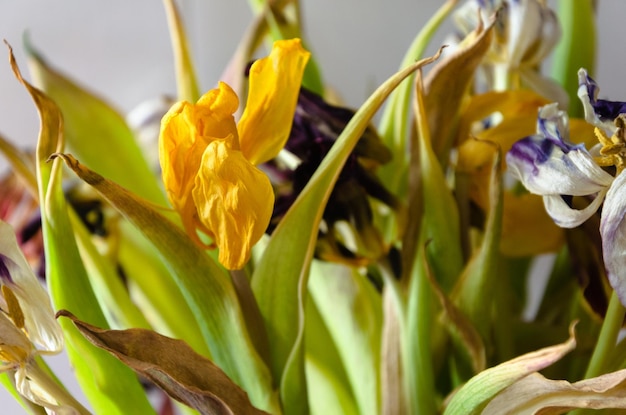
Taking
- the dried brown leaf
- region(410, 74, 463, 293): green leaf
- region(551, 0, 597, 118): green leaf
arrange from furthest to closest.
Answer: region(551, 0, 597, 118): green leaf → region(410, 74, 463, 293): green leaf → the dried brown leaf

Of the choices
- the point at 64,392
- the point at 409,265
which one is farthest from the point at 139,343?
the point at 409,265

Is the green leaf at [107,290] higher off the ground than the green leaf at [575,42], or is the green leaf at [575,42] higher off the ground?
the green leaf at [575,42]

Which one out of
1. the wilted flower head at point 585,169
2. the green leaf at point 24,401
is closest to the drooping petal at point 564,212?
the wilted flower head at point 585,169

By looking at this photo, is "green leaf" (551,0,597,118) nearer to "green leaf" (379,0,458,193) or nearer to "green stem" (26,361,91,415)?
"green leaf" (379,0,458,193)

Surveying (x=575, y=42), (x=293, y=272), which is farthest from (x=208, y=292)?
(x=575, y=42)

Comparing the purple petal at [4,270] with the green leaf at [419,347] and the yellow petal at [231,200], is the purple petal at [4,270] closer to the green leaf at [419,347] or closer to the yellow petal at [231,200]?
the yellow petal at [231,200]

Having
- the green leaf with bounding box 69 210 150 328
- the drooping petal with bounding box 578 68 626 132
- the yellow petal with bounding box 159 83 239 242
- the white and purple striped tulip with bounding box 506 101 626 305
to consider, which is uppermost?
the yellow petal with bounding box 159 83 239 242

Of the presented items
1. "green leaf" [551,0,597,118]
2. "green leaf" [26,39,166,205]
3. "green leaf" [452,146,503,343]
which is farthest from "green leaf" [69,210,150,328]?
"green leaf" [551,0,597,118]

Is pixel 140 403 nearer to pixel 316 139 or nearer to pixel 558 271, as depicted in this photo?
pixel 316 139
